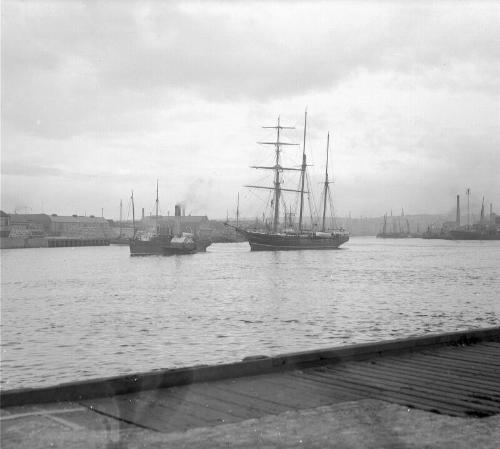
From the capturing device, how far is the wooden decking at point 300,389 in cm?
524

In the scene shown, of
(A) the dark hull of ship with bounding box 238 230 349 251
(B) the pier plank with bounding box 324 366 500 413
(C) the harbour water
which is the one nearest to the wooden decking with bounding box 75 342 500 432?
(B) the pier plank with bounding box 324 366 500 413

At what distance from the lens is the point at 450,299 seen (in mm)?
30109

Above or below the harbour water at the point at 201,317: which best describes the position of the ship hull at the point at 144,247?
above

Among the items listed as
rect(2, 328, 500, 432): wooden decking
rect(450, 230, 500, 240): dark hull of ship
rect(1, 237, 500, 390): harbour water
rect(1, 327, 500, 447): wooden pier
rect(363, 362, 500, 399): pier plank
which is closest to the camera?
rect(1, 327, 500, 447): wooden pier

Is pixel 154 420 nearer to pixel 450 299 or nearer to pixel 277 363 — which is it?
pixel 277 363

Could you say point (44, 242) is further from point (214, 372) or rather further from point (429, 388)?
point (429, 388)

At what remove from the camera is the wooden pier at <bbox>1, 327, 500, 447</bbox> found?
5.12 metres

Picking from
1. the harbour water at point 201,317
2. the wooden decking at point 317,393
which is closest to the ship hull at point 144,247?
the harbour water at point 201,317

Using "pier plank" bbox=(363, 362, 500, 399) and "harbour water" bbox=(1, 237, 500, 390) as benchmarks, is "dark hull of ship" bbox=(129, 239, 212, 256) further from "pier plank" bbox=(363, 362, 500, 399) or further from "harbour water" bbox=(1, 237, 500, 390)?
"pier plank" bbox=(363, 362, 500, 399)

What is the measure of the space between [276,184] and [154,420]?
321ft

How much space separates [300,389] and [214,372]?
886 millimetres

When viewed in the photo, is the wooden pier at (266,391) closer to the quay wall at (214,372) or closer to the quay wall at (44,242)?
the quay wall at (214,372)

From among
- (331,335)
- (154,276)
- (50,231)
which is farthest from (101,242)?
(331,335)

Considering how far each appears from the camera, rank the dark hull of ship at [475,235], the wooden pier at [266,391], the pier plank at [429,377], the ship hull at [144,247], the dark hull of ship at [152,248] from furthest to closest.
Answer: the dark hull of ship at [475,235] → the ship hull at [144,247] → the dark hull of ship at [152,248] → the pier plank at [429,377] → the wooden pier at [266,391]
